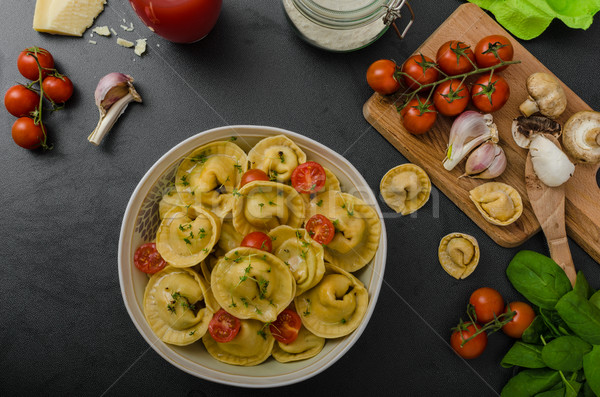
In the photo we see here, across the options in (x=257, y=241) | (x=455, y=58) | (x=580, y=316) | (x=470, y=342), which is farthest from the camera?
(x=470, y=342)

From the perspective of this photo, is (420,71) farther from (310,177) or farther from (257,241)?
(257,241)

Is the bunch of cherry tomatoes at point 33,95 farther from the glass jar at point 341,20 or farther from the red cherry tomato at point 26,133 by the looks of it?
the glass jar at point 341,20

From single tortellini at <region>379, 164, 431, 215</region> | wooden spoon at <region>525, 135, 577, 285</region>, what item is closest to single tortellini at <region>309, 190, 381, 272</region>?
single tortellini at <region>379, 164, 431, 215</region>

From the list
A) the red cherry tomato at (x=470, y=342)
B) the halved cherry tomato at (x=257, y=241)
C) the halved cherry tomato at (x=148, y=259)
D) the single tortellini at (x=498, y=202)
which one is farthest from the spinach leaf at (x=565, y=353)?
the halved cherry tomato at (x=148, y=259)

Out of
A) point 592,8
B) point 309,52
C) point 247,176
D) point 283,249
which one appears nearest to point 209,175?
point 247,176

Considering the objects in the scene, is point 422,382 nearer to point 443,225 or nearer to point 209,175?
point 443,225

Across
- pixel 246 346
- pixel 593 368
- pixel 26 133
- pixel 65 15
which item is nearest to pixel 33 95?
pixel 26 133
